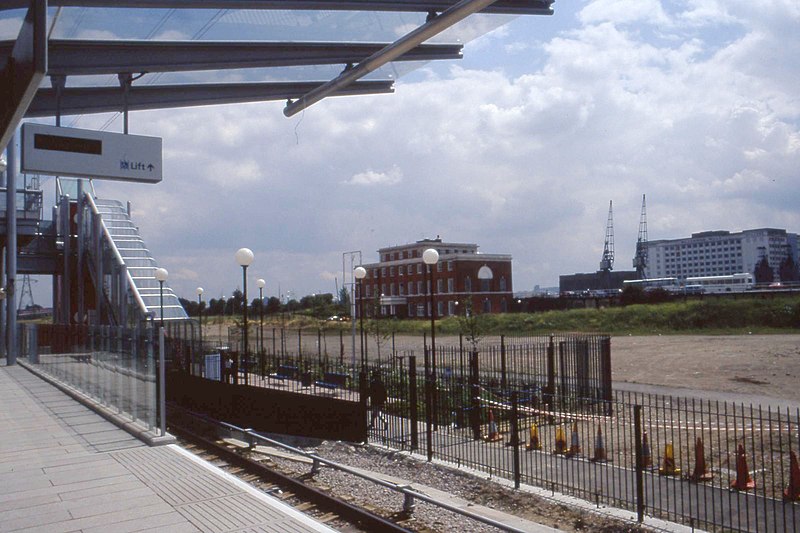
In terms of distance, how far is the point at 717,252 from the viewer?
163m

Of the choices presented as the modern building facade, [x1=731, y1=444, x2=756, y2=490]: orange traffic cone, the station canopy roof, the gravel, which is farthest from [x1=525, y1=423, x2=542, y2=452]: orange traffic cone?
the modern building facade

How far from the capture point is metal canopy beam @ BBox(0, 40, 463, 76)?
392 inches

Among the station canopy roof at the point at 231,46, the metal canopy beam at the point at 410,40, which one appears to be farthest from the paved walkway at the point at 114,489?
the metal canopy beam at the point at 410,40

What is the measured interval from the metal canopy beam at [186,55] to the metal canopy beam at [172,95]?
156cm

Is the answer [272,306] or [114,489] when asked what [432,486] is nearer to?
[114,489]

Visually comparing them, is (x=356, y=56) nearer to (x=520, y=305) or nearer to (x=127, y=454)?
(x=127, y=454)

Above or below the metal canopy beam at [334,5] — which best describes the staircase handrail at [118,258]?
below

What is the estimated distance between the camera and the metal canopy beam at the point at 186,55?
9.95 metres

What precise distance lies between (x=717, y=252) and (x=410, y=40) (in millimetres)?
172014

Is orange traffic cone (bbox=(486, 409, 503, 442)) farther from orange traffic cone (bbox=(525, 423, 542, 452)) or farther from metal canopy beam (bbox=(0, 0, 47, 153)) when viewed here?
metal canopy beam (bbox=(0, 0, 47, 153))

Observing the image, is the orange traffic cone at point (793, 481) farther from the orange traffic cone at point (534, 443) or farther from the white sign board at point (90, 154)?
the white sign board at point (90, 154)

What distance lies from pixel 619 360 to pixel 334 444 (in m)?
22.9

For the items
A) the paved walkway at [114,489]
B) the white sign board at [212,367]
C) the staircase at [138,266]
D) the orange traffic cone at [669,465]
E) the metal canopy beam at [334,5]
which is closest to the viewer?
the paved walkway at [114,489]

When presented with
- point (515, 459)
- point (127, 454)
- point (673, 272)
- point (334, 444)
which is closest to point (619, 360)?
point (334, 444)
